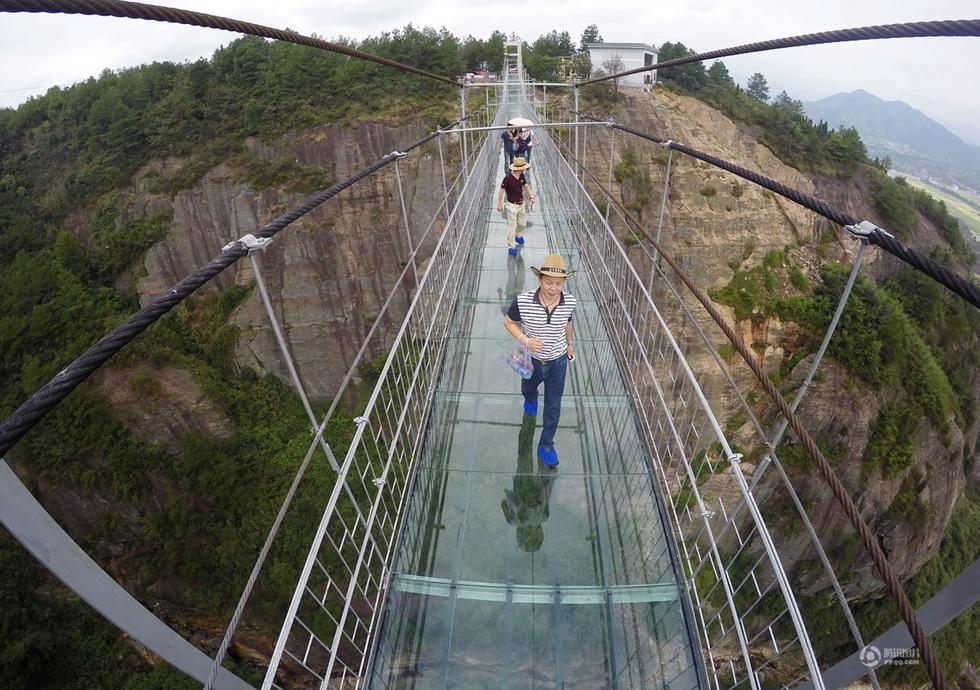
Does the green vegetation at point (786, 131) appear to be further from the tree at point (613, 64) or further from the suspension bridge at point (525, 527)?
the suspension bridge at point (525, 527)

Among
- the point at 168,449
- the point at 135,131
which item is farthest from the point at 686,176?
the point at 135,131

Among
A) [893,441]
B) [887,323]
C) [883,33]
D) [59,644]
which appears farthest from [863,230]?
[59,644]

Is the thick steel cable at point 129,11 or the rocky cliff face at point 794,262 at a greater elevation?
the thick steel cable at point 129,11

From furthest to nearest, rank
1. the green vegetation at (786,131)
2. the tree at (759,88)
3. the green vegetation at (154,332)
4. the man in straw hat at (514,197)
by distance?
1. the tree at (759,88)
2. the green vegetation at (786,131)
3. the green vegetation at (154,332)
4. the man in straw hat at (514,197)

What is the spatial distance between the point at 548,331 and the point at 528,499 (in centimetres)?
93

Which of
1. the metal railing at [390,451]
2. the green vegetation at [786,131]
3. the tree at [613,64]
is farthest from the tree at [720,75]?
the metal railing at [390,451]

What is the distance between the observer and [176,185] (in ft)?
65.7

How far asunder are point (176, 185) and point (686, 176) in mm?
19184

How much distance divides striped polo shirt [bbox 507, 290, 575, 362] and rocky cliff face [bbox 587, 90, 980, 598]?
38.2 feet

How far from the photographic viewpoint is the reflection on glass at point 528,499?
2.54m

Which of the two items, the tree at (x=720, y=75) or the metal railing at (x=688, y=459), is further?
the tree at (x=720, y=75)

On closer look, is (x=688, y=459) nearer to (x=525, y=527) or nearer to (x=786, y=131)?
(x=525, y=527)

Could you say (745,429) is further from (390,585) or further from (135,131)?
(135,131)

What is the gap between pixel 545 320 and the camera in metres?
2.87
